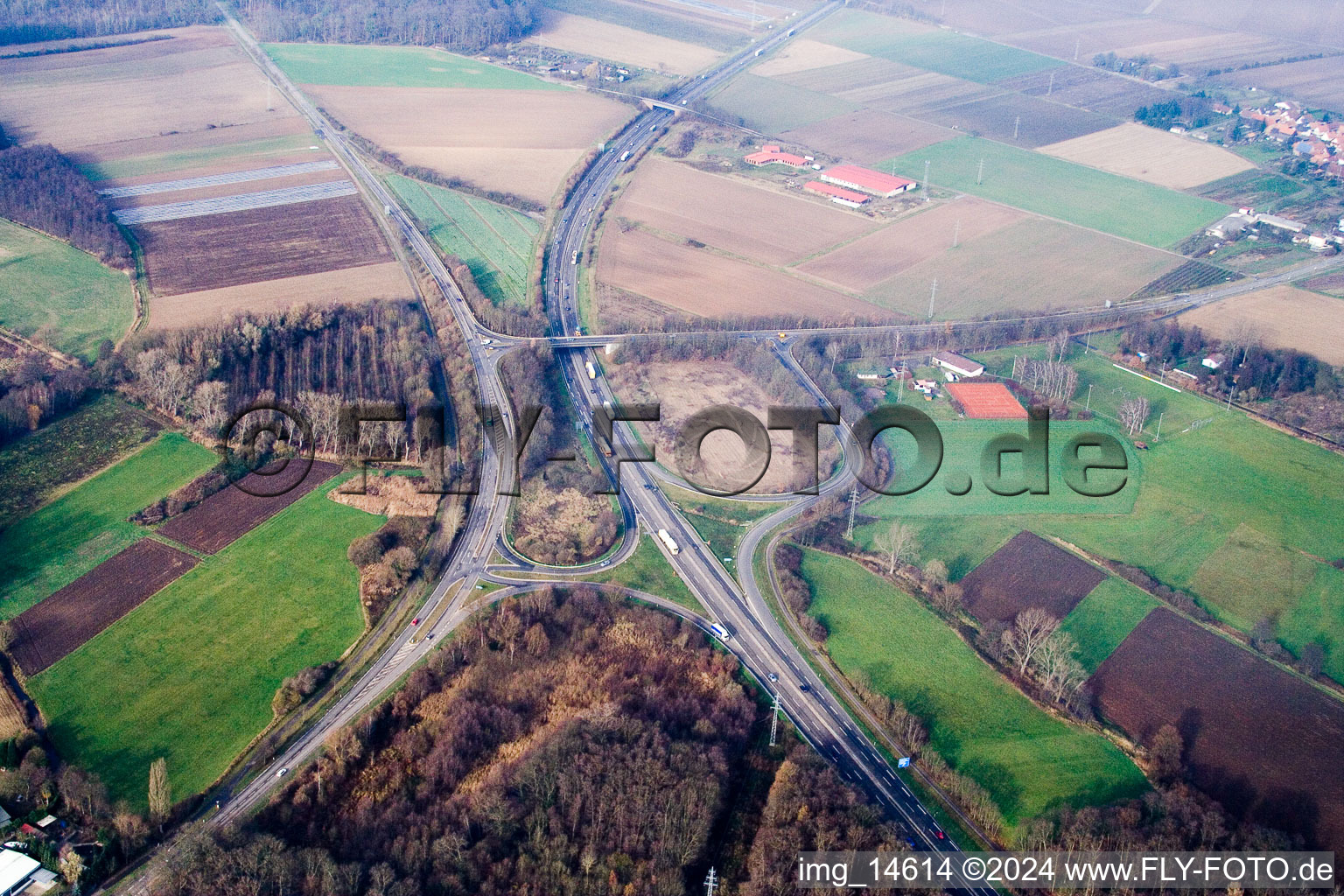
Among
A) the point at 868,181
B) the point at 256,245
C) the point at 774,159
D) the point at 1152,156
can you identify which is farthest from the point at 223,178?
the point at 1152,156

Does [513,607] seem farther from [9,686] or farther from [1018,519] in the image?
[1018,519]

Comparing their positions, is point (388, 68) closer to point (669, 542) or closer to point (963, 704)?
point (669, 542)

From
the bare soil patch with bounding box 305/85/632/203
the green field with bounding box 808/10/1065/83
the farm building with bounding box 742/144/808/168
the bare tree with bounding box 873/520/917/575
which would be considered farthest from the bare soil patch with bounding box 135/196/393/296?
the green field with bounding box 808/10/1065/83

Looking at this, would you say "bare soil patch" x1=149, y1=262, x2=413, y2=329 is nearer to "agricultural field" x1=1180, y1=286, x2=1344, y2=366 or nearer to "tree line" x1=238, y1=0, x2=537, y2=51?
"agricultural field" x1=1180, y1=286, x2=1344, y2=366

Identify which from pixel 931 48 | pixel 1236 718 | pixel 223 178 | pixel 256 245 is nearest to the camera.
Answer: pixel 1236 718

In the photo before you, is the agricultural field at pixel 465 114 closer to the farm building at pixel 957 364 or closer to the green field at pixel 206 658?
the farm building at pixel 957 364

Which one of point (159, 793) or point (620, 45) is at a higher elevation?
point (620, 45)

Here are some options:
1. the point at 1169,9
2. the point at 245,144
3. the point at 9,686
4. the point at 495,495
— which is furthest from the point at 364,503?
the point at 1169,9
